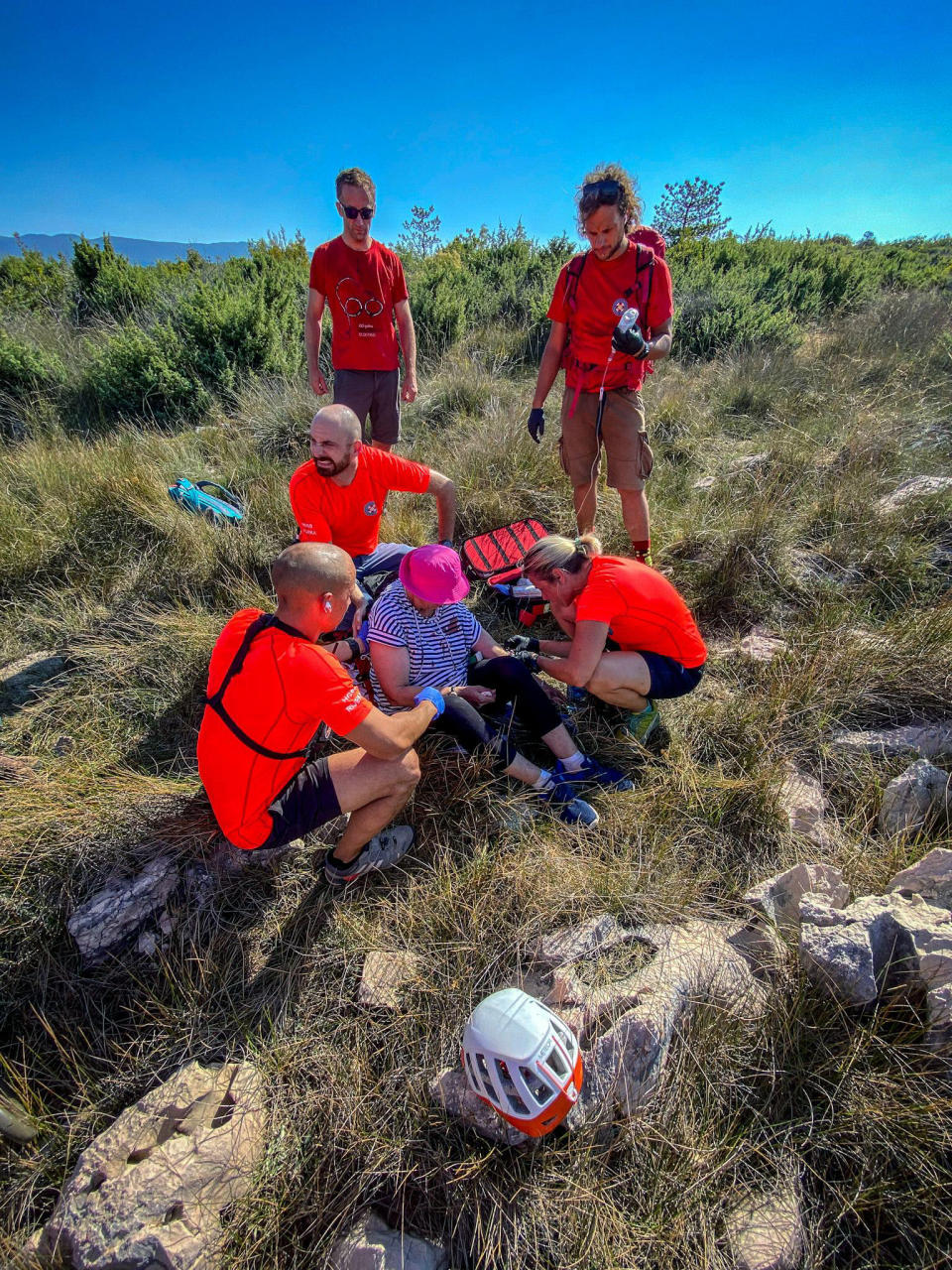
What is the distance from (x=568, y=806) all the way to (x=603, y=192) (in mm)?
2773

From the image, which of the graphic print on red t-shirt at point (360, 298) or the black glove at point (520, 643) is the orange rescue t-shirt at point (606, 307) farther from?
the black glove at point (520, 643)

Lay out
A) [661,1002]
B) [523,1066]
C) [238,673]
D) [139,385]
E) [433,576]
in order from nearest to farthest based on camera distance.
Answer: [523,1066] → [661,1002] → [238,673] → [433,576] → [139,385]

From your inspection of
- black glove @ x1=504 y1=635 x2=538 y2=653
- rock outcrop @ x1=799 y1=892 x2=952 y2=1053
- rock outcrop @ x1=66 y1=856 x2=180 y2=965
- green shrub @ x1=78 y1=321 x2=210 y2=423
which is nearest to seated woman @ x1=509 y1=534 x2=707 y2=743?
black glove @ x1=504 y1=635 x2=538 y2=653

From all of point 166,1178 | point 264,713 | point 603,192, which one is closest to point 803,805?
point 264,713

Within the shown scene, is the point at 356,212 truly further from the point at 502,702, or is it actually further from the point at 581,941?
the point at 581,941

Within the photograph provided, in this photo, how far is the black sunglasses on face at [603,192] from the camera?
2.80m

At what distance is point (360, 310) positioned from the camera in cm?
381

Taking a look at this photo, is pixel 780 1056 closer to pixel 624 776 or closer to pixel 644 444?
pixel 624 776

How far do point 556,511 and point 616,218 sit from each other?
1805 millimetres

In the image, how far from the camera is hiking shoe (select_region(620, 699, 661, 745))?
2.75m

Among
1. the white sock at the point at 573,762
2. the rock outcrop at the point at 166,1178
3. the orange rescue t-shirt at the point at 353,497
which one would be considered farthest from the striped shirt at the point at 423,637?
the rock outcrop at the point at 166,1178

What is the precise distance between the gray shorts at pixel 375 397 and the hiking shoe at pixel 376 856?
2.83 metres

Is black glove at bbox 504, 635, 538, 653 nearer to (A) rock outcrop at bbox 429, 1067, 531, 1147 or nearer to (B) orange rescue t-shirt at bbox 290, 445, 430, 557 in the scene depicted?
(B) orange rescue t-shirt at bbox 290, 445, 430, 557

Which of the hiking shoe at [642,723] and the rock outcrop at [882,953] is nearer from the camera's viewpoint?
the rock outcrop at [882,953]
